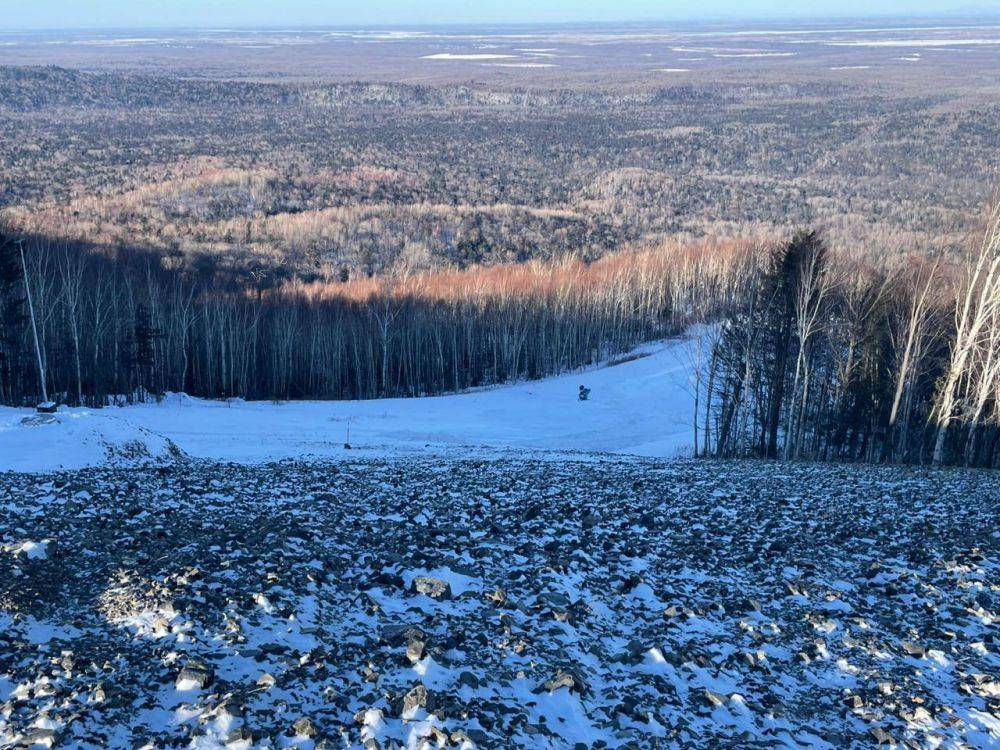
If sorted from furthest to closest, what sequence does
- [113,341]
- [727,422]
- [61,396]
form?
[113,341] → [61,396] → [727,422]

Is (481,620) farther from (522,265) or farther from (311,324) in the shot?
(522,265)

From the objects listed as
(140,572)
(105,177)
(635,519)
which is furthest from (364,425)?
(105,177)

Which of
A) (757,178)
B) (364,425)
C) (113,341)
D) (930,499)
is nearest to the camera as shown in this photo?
(930,499)

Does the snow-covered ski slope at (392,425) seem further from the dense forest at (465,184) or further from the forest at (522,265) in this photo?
the dense forest at (465,184)

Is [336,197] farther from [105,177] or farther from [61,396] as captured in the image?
[61,396]

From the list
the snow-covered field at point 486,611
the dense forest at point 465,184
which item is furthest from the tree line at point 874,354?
the dense forest at point 465,184

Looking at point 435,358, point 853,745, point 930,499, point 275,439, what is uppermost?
point 853,745
